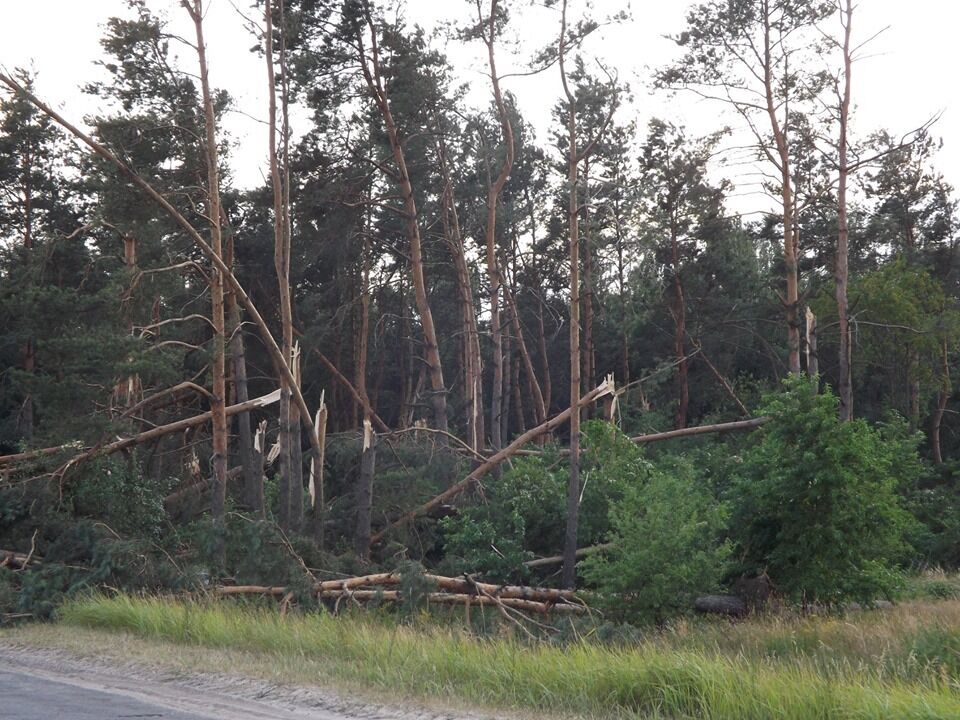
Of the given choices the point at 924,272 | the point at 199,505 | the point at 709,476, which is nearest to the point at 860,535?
the point at 709,476

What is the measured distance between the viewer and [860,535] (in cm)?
1922

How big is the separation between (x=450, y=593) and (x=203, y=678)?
887cm

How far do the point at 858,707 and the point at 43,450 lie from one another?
15.5m

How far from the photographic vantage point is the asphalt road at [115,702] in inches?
331

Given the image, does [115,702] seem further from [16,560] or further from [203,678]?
[16,560]

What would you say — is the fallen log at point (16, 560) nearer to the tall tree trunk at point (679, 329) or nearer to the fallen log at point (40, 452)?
the fallen log at point (40, 452)

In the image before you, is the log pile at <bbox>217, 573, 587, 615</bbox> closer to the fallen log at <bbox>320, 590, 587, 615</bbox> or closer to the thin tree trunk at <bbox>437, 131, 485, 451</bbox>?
the fallen log at <bbox>320, 590, 587, 615</bbox>

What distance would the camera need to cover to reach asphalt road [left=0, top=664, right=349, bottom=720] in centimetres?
841

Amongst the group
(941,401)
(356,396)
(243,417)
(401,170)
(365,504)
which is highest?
(401,170)

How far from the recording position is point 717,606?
61.0 feet

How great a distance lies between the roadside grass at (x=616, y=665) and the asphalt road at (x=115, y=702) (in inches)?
44.2

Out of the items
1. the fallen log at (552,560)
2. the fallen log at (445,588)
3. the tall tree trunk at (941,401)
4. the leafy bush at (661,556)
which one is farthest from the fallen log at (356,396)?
the tall tree trunk at (941,401)

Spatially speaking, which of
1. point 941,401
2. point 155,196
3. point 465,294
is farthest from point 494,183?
point 941,401

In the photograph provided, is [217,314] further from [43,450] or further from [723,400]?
[723,400]
